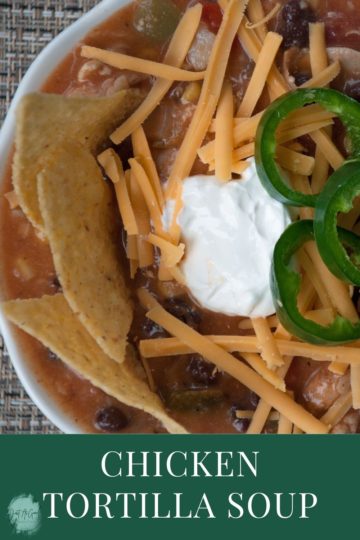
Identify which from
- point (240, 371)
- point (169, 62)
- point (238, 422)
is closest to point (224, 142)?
point (169, 62)

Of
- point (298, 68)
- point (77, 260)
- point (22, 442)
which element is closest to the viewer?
point (77, 260)

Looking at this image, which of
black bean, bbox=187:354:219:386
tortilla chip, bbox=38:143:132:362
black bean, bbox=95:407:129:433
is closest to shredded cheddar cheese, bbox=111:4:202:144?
tortilla chip, bbox=38:143:132:362

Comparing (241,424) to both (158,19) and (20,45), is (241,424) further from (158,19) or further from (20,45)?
(20,45)

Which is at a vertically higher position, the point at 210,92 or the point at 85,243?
the point at 210,92

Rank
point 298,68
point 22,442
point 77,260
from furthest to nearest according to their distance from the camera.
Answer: point 22,442 < point 298,68 < point 77,260

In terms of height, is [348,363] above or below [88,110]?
below

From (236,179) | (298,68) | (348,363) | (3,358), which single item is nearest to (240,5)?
(298,68)

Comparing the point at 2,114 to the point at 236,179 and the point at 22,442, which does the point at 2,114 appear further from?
the point at 22,442
